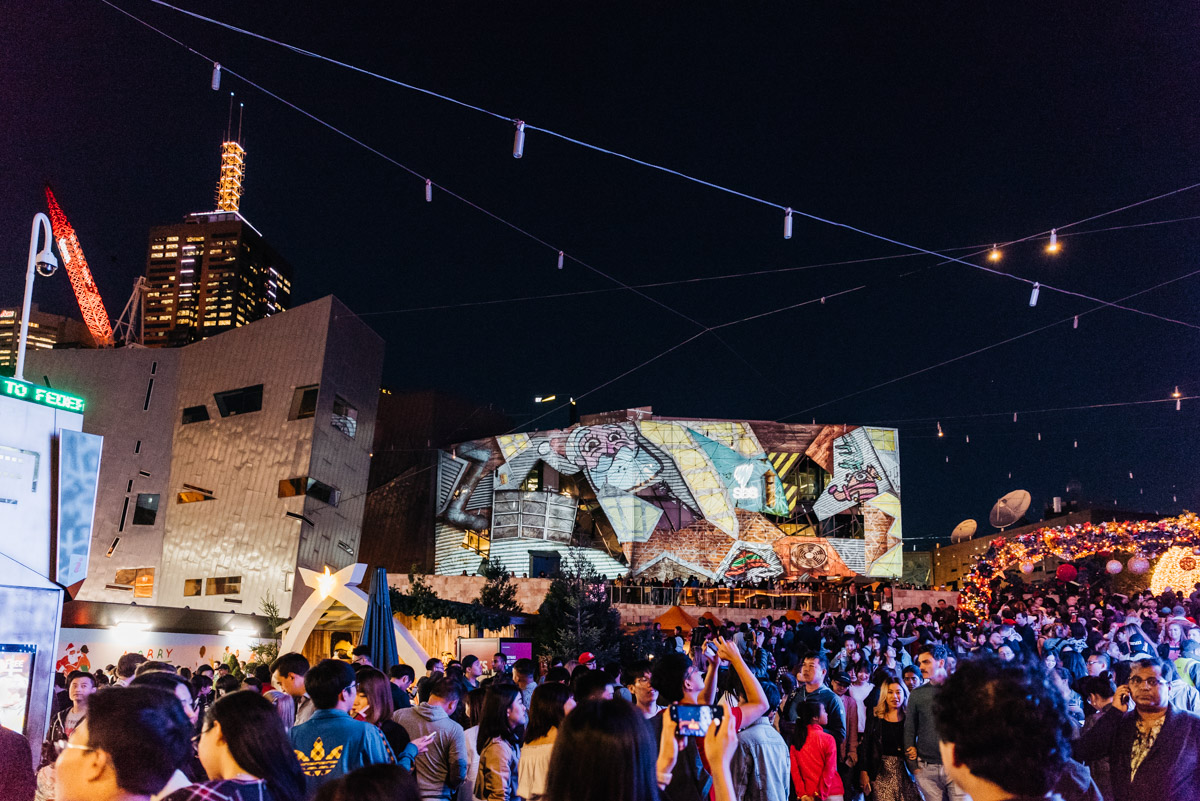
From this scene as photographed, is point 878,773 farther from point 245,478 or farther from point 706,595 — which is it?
point 706,595

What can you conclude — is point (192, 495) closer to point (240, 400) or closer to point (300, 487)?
point (240, 400)

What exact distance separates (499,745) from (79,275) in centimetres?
4130

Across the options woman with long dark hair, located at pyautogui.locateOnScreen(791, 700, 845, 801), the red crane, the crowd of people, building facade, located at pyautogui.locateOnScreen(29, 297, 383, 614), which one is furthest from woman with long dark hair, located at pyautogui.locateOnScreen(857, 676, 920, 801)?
the red crane

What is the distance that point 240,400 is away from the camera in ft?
98.9

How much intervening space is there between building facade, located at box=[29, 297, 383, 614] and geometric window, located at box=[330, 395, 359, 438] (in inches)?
2.4

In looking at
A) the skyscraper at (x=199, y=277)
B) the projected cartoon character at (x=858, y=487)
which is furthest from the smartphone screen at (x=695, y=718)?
the skyscraper at (x=199, y=277)

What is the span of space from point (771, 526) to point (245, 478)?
21.1 m

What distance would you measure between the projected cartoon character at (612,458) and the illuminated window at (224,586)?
1487cm

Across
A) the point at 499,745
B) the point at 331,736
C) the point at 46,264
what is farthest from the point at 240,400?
the point at 331,736

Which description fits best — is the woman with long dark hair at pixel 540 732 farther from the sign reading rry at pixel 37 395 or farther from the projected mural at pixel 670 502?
the projected mural at pixel 670 502

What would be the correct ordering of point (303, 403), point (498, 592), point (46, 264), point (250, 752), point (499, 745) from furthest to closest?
point (303, 403) → point (498, 592) → point (46, 264) → point (499, 745) → point (250, 752)

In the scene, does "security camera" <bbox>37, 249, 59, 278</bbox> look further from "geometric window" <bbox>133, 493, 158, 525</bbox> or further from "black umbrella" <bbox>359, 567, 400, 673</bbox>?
"geometric window" <bbox>133, 493, 158, 525</bbox>

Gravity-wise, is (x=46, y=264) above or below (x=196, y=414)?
below

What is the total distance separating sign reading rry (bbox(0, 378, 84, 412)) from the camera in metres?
12.0
